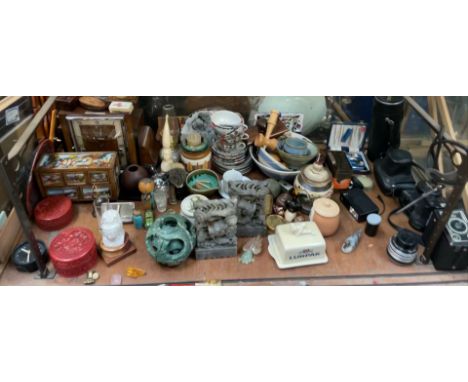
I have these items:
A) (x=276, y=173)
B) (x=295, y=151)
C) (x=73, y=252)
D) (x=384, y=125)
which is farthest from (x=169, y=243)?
(x=384, y=125)

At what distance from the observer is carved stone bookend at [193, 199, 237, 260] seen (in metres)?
1.43

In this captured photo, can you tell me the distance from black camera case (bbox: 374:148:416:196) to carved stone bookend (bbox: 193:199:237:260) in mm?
767

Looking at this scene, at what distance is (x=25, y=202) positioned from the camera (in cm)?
158

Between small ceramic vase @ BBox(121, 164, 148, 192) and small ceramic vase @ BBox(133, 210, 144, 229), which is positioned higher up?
small ceramic vase @ BBox(121, 164, 148, 192)

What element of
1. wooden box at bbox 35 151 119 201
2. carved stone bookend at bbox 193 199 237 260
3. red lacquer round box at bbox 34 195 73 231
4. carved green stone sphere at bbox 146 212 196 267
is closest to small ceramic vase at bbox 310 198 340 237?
carved stone bookend at bbox 193 199 237 260

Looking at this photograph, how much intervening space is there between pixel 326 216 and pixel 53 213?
1.08 meters

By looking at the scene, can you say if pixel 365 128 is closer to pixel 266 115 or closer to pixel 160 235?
pixel 266 115

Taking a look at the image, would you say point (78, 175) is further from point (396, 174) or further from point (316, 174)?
point (396, 174)

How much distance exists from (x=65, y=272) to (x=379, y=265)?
1144 millimetres

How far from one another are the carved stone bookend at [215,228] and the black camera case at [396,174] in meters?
0.77

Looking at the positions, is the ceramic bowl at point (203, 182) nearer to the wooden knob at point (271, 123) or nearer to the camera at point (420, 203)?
the wooden knob at point (271, 123)

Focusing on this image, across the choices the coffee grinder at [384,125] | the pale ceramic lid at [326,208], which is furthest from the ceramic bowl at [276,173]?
the coffee grinder at [384,125]

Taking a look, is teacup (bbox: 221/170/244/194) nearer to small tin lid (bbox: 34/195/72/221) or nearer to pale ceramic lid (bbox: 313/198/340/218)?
pale ceramic lid (bbox: 313/198/340/218)

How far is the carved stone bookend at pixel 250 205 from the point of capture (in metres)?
1.52
